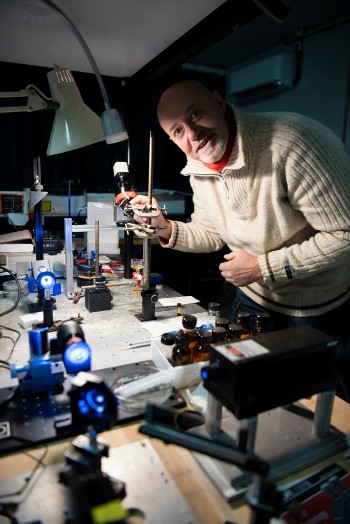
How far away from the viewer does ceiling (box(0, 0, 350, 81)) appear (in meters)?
1.08

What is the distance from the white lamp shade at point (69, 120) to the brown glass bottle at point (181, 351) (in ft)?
2.66

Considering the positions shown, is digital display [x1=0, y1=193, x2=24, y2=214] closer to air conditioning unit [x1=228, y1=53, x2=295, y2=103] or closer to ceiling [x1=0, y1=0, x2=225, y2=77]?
ceiling [x1=0, y1=0, x2=225, y2=77]

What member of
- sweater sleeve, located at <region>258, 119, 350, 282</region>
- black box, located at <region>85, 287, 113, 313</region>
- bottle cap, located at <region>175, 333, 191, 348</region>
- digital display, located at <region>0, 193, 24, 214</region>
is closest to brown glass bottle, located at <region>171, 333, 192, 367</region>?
bottle cap, located at <region>175, 333, 191, 348</region>

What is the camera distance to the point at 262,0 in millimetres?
585

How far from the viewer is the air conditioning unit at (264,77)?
305 cm

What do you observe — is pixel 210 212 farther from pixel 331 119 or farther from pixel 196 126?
pixel 331 119

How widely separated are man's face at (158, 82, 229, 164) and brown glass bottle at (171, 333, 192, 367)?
0.68 meters

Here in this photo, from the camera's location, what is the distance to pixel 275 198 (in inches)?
44.8

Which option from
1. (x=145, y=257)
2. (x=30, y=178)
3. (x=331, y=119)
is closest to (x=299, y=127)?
(x=145, y=257)

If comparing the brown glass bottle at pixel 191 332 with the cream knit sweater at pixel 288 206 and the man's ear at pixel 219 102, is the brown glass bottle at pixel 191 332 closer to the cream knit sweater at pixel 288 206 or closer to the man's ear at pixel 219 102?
the cream knit sweater at pixel 288 206

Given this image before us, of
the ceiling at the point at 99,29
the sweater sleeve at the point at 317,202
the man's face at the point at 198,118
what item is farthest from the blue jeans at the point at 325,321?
the ceiling at the point at 99,29

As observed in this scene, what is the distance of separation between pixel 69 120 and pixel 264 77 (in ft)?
8.56

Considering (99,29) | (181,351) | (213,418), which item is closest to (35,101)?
(99,29)

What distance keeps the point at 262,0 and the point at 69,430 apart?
91 cm
